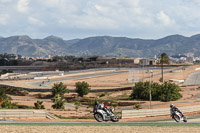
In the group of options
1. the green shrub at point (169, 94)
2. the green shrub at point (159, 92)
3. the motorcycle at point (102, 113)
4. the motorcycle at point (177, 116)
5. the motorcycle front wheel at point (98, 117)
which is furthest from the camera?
the green shrub at point (159, 92)

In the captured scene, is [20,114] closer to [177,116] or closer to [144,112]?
[144,112]

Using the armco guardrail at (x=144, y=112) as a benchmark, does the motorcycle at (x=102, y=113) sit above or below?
above

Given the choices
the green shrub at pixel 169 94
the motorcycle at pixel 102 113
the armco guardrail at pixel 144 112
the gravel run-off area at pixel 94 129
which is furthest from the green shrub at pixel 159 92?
the gravel run-off area at pixel 94 129

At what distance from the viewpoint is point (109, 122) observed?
24312mm

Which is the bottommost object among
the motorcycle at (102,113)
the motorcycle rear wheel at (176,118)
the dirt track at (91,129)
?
the dirt track at (91,129)

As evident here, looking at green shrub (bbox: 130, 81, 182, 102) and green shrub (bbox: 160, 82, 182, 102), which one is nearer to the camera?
green shrub (bbox: 160, 82, 182, 102)

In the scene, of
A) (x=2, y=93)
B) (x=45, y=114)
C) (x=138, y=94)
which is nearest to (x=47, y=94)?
(x=138, y=94)

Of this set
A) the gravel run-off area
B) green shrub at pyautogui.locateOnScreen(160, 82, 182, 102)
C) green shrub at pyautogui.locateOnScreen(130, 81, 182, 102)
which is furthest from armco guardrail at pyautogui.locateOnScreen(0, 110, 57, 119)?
green shrub at pyautogui.locateOnScreen(160, 82, 182, 102)

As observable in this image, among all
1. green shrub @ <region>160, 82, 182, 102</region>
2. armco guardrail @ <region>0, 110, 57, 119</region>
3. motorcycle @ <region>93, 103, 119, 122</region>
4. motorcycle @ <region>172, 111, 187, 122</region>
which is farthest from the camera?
green shrub @ <region>160, 82, 182, 102</region>

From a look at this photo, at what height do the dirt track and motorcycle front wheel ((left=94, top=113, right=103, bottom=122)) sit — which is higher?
motorcycle front wheel ((left=94, top=113, right=103, bottom=122))

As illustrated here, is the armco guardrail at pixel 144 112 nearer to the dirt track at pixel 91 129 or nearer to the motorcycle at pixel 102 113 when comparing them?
the motorcycle at pixel 102 113

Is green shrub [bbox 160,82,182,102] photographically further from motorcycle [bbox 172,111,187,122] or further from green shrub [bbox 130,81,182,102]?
motorcycle [bbox 172,111,187,122]

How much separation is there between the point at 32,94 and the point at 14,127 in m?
70.4

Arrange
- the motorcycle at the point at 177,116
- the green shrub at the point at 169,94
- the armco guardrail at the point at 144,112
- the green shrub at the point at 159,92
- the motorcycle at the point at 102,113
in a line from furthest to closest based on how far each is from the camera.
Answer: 1. the green shrub at the point at 159,92
2. the green shrub at the point at 169,94
3. the armco guardrail at the point at 144,112
4. the motorcycle at the point at 177,116
5. the motorcycle at the point at 102,113
